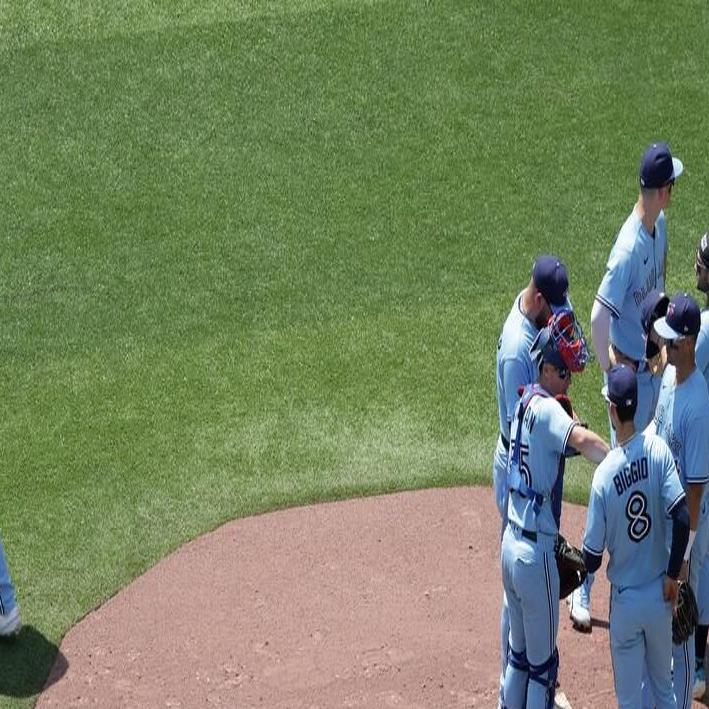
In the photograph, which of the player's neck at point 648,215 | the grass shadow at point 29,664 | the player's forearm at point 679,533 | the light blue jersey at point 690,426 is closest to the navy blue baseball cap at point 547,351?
the light blue jersey at point 690,426

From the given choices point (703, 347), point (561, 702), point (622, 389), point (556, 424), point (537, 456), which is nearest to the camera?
point (622, 389)

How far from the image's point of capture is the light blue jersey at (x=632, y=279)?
283 inches

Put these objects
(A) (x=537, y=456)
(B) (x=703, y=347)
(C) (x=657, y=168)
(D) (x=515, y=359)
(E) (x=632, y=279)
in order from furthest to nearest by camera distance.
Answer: (E) (x=632, y=279) < (C) (x=657, y=168) < (B) (x=703, y=347) < (D) (x=515, y=359) < (A) (x=537, y=456)

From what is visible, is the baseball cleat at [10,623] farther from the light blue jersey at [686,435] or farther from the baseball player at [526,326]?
the light blue jersey at [686,435]

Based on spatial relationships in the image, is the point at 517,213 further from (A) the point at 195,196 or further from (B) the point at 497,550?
(B) the point at 497,550

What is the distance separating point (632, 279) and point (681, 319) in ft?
3.16

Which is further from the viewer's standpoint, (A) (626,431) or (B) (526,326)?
(B) (526,326)

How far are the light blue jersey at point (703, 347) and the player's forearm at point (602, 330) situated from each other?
1.71 feet

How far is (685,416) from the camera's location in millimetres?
6340

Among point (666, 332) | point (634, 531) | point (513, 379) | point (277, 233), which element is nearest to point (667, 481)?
point (634, 531)

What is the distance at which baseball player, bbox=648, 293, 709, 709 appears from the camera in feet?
20.7

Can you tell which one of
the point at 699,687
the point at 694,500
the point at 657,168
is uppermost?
the point at 657,168

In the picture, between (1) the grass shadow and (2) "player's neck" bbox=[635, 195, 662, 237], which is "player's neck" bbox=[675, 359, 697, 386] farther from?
(1) the grass shadow

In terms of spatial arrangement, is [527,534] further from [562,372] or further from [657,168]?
[657,168]
